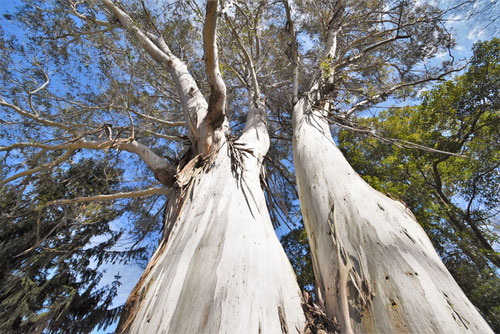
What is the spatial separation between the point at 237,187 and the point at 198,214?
1.05 feet

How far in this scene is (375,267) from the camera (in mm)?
842

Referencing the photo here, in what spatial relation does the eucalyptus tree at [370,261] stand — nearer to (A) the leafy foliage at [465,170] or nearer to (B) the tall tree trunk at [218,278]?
(B) the tall tree trunk at [218,278]

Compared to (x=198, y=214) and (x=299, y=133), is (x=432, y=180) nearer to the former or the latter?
(x=299, y=133)

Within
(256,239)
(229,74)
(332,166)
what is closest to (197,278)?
(256,239)

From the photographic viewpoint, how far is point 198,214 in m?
1.17

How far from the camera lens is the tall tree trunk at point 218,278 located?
28.3 inches

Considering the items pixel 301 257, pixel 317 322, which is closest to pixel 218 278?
pixel 317 322

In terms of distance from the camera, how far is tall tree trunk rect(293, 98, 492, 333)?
679 millimetres

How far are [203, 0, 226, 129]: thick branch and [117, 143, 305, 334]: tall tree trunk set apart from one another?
0.70 m

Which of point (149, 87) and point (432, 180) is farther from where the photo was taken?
point (432, 180)

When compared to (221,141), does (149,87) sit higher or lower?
higher

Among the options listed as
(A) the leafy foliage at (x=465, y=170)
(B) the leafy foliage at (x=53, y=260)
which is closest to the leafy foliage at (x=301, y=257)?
(A) the leafy foliage at (x=465, y=170)

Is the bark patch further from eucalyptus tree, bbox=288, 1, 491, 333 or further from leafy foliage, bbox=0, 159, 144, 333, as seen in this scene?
leafy foliage, bbox=0, 159, 144, 333

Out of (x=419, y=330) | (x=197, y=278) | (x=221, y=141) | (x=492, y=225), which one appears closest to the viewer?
(x=419, y=330)
